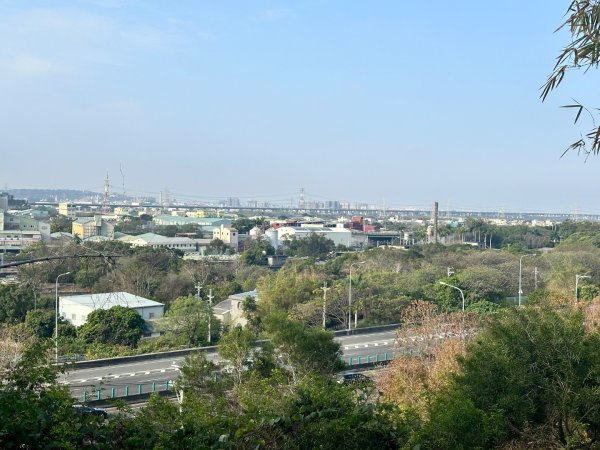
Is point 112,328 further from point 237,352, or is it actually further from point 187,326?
point 237,352

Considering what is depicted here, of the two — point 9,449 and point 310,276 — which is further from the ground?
point 9,449

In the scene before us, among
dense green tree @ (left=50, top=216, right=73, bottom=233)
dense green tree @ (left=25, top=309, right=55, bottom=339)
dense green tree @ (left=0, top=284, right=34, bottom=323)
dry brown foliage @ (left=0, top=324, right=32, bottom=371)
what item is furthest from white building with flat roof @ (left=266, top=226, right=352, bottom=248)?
dry brown foliage @ (left=0, top=324, right=32, bottom=371)

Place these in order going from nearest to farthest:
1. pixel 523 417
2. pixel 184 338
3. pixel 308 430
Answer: pixel 308 430
pixel 523 417
pixel 184 338

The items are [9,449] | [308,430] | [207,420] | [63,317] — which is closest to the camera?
[9,449]

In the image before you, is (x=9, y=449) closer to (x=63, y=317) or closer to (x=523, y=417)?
(x=523, y=417)

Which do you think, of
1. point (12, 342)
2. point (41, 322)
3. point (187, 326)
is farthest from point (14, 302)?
point (12, 342)

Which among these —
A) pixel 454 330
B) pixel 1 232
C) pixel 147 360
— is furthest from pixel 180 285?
pixel 1 232

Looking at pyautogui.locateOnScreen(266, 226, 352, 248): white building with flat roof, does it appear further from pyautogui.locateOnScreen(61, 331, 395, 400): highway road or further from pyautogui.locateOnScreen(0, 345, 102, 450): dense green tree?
pyautogui.locateOnScreen(0, 345, 102, 450): dense green tree
